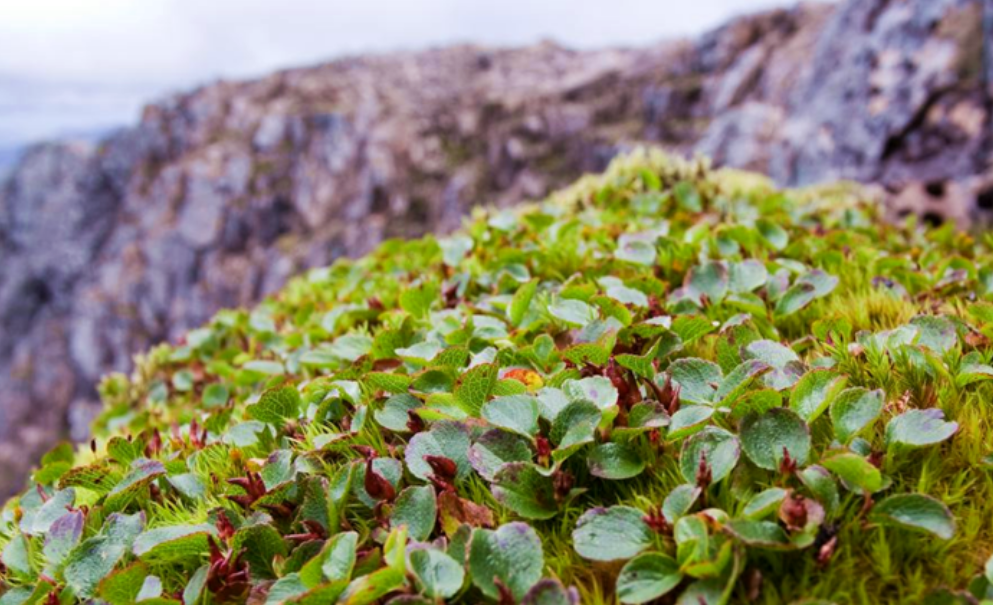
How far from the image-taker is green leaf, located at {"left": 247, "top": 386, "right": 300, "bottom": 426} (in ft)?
9.16

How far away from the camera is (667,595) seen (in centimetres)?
179

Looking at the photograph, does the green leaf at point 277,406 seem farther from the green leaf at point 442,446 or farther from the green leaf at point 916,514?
the green leaf at point 916,514

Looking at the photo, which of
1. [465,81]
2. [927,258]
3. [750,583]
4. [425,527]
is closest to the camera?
[750,583]

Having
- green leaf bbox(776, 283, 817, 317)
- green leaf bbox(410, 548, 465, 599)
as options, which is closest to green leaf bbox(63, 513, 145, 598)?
green leaf bbox(410, 548, 465, 599)

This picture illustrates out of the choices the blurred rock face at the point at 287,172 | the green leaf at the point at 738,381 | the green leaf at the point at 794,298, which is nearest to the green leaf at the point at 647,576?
the green leaf at the point at 738,381

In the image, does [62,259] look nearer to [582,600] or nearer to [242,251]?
[242,251]

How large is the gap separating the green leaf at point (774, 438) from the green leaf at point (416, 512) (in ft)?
3.16

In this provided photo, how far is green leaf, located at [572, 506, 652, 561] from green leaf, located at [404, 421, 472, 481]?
509mm

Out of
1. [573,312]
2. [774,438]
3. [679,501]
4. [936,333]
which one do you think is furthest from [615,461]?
[936,333]

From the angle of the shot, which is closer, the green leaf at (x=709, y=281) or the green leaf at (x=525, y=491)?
the green leaf at (x=525, y=491)

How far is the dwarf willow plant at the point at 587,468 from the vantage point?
177 cm

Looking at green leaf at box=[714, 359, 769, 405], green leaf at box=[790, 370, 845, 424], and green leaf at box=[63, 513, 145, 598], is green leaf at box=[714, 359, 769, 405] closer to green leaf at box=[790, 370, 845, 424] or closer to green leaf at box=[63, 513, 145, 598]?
green leaf at box=[790, 370, 845, 424]

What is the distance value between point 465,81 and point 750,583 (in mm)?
137626

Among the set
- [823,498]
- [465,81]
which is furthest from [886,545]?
[465,81]
